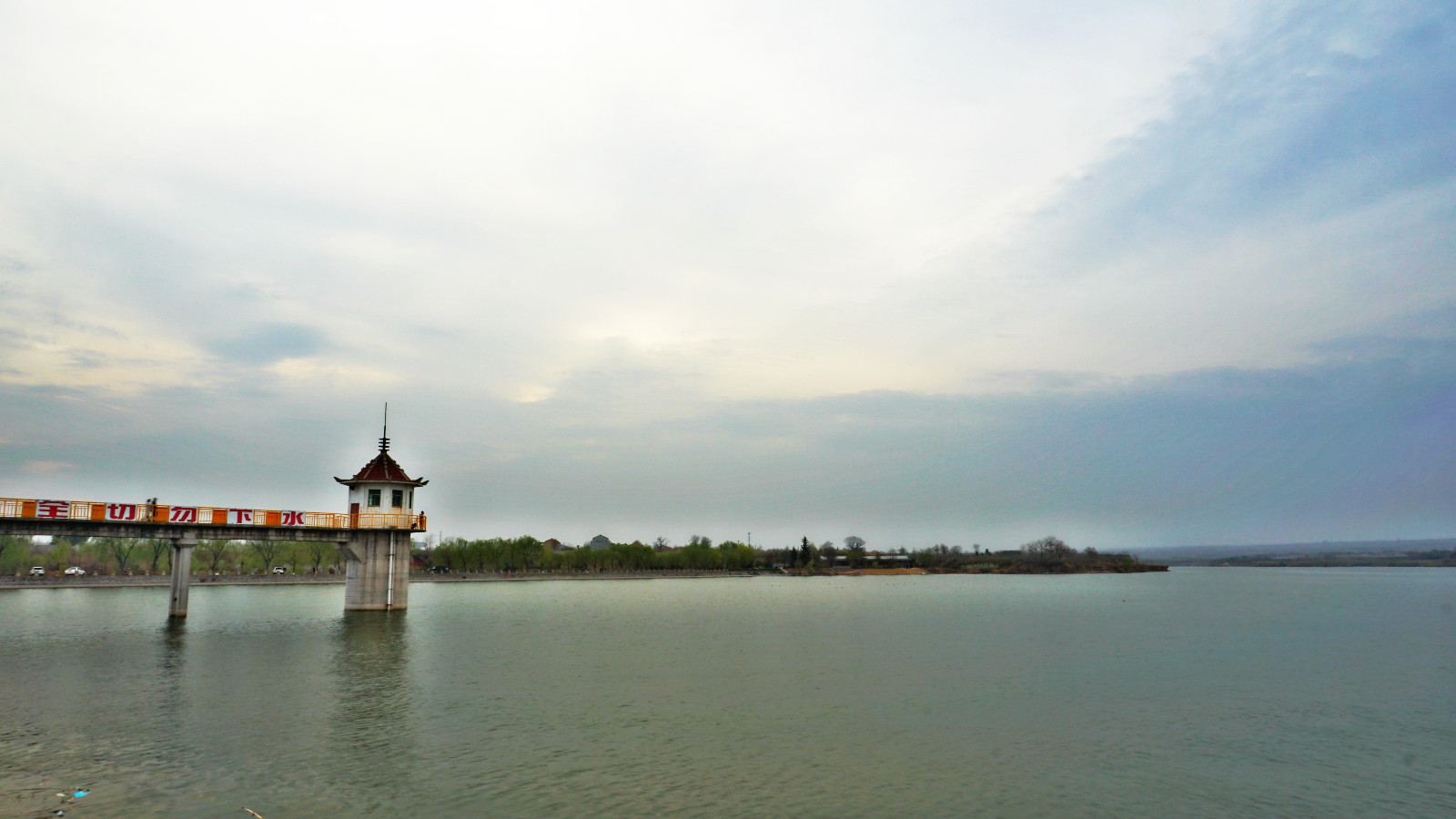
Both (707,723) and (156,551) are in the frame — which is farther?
(156,551)

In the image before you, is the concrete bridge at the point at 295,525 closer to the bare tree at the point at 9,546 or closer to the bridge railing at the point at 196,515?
the bridge railing at the point at 196,515

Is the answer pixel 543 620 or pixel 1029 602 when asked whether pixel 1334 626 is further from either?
pixel 543 620

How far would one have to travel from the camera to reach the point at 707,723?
29781 millimetres

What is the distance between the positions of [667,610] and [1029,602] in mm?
54769

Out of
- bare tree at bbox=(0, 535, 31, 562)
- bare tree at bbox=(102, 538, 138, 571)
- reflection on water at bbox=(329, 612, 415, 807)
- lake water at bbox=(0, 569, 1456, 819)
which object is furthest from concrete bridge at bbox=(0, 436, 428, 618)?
bare tree at bbox=(0, 535, 31, 562)

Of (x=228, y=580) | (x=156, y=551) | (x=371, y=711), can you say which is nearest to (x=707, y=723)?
(x=371, y=711)

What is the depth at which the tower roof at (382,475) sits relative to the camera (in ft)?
220

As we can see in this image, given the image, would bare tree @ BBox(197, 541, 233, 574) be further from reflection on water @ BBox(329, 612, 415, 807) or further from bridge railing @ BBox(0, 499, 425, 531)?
reflection on water @ BBox(329, 612, 415, 807)

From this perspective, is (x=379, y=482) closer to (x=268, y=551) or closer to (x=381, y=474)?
(x=381, y=474)

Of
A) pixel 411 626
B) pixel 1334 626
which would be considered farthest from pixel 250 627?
pixel 1334 626

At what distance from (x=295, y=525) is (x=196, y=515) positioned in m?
6.72

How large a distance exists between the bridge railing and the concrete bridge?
0.17ft

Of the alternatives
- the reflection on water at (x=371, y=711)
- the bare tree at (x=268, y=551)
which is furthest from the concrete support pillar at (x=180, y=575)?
the bare tree at (x=268, y=551)

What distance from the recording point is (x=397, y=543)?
69.4 m
